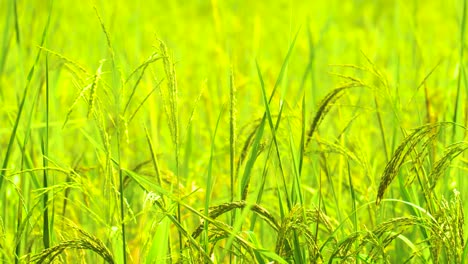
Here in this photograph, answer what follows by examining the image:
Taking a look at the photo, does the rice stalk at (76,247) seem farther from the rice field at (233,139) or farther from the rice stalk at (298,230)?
the rice stalk at (298,230)

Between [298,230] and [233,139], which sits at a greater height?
[233,139]

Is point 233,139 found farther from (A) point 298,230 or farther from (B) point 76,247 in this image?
(B) point 76,247

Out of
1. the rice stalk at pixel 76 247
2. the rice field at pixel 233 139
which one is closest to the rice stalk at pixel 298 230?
the rice field at pixel 233 139

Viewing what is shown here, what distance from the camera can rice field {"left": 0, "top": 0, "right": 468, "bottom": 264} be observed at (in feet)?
5.36

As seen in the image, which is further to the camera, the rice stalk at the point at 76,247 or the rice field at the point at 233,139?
the rice field at the point at 233,139

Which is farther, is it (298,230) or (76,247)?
(298,230)

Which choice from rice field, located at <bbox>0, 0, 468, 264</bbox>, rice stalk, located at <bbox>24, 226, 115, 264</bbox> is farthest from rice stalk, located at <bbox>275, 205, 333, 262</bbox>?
rice stalk, located at <bbox>24, 226, 115, 264</bbox>

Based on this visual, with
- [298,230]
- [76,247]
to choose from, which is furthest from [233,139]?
[76,247]

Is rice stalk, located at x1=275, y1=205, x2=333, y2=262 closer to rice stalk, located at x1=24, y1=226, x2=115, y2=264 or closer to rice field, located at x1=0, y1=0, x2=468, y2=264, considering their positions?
rice field, located at x1=0, y1=0, x2=468, y2=264

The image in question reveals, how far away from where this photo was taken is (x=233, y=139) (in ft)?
5.65

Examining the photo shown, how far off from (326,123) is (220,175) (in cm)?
46

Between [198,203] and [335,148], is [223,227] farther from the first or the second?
[198,203]

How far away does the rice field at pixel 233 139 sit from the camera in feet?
5.36

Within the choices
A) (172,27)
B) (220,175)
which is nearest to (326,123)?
(220,175)
